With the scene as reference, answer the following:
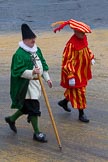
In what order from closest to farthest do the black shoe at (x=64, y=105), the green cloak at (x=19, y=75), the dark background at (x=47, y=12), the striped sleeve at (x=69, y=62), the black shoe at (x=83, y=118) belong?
the green cloak at (x=19, y=75) < the striped sleeve at (x=69, y=62) < the black shoe at (x=83, y=118) < the black shoe at (x=64, y=105) < the dark background at (x=47, y=12)

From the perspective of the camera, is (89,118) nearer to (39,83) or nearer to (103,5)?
(39,83)

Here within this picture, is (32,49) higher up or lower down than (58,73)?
higher up

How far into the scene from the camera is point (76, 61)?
712 centimetres

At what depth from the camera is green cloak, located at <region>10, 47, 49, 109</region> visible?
6297 mm

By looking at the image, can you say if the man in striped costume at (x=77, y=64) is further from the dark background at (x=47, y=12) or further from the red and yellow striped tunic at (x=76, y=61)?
the dark background at (x=47, y=12)

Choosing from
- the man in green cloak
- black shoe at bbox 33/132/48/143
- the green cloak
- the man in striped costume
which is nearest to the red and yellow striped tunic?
the man in striped costume

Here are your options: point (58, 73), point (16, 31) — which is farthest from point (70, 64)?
point (16, 31)

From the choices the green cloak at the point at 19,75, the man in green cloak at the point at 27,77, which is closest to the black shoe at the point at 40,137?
the man in green cloak at the point at 27,77

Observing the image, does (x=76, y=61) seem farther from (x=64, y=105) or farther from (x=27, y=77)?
(x=27, y=77)

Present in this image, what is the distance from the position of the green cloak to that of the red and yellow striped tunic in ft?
2.29

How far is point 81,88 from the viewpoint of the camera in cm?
721

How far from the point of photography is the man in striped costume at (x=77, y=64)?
7.05 metres

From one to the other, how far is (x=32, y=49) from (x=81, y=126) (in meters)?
1.39

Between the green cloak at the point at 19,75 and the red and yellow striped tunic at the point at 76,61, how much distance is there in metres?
0.70
